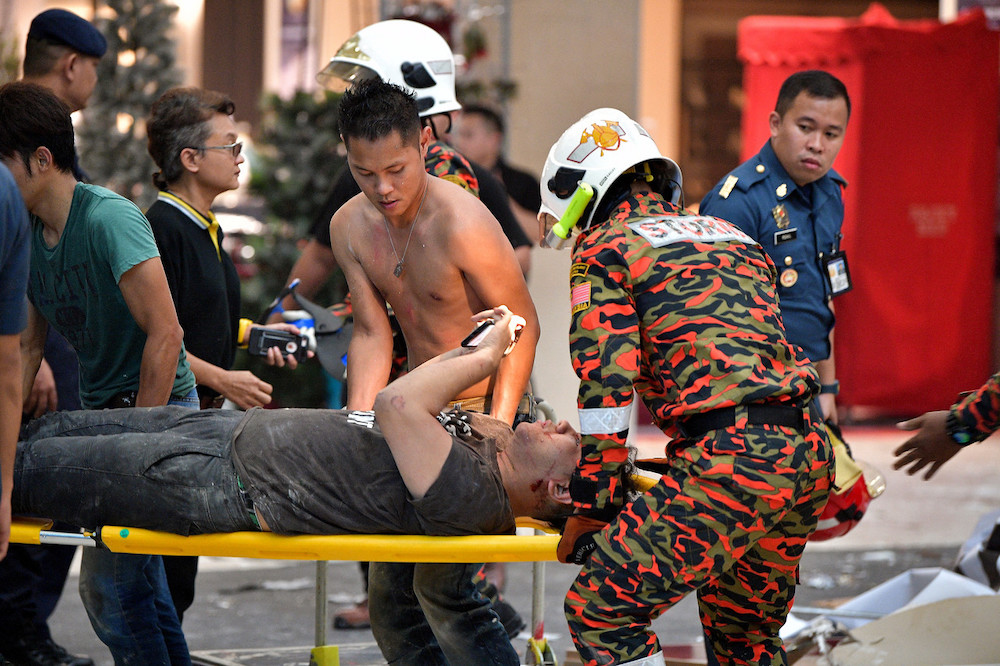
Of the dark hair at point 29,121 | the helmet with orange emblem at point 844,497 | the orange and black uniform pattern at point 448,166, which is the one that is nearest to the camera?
the dark hair at point 29,121

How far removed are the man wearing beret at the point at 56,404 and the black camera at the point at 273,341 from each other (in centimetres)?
67

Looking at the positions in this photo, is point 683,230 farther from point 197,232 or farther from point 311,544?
point 197,232

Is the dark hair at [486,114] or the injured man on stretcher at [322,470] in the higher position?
the dark hair at [486,114]

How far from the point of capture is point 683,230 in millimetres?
2578

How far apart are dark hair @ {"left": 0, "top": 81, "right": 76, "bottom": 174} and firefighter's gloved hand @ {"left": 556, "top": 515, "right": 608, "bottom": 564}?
1.60m

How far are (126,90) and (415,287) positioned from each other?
140 inches

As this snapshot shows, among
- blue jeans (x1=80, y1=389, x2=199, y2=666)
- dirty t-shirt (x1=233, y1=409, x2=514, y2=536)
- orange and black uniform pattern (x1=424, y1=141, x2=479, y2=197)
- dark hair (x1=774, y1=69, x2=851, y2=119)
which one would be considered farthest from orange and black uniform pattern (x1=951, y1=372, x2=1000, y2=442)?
blue jeans (x1=80, y1=389, x2=199, y2=666)

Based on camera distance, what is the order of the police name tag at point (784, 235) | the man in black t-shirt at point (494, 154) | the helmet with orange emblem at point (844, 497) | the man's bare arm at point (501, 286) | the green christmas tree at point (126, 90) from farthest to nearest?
1. the green christmas tree at point (126, 90)
2. the man in black t-shirt at point (494, 154)
3. the police name tag at point (784, 235)
4. the helmet with orange emblem at point (844, 497)
5. the man's bare arm at point (501, 286)

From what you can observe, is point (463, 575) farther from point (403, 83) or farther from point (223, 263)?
point (403, 83)

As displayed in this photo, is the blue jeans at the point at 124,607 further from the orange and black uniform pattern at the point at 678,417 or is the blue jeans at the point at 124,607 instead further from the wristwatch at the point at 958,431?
the wristwatch at the point at 958,431

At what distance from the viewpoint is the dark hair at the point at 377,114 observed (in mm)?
2975

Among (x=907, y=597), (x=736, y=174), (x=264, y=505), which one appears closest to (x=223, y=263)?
(x=264, y=505)

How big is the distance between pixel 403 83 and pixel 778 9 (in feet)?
19.5

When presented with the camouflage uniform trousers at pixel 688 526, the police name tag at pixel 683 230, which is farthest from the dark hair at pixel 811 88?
the camouflage uniform trousers at pixel 688 526
